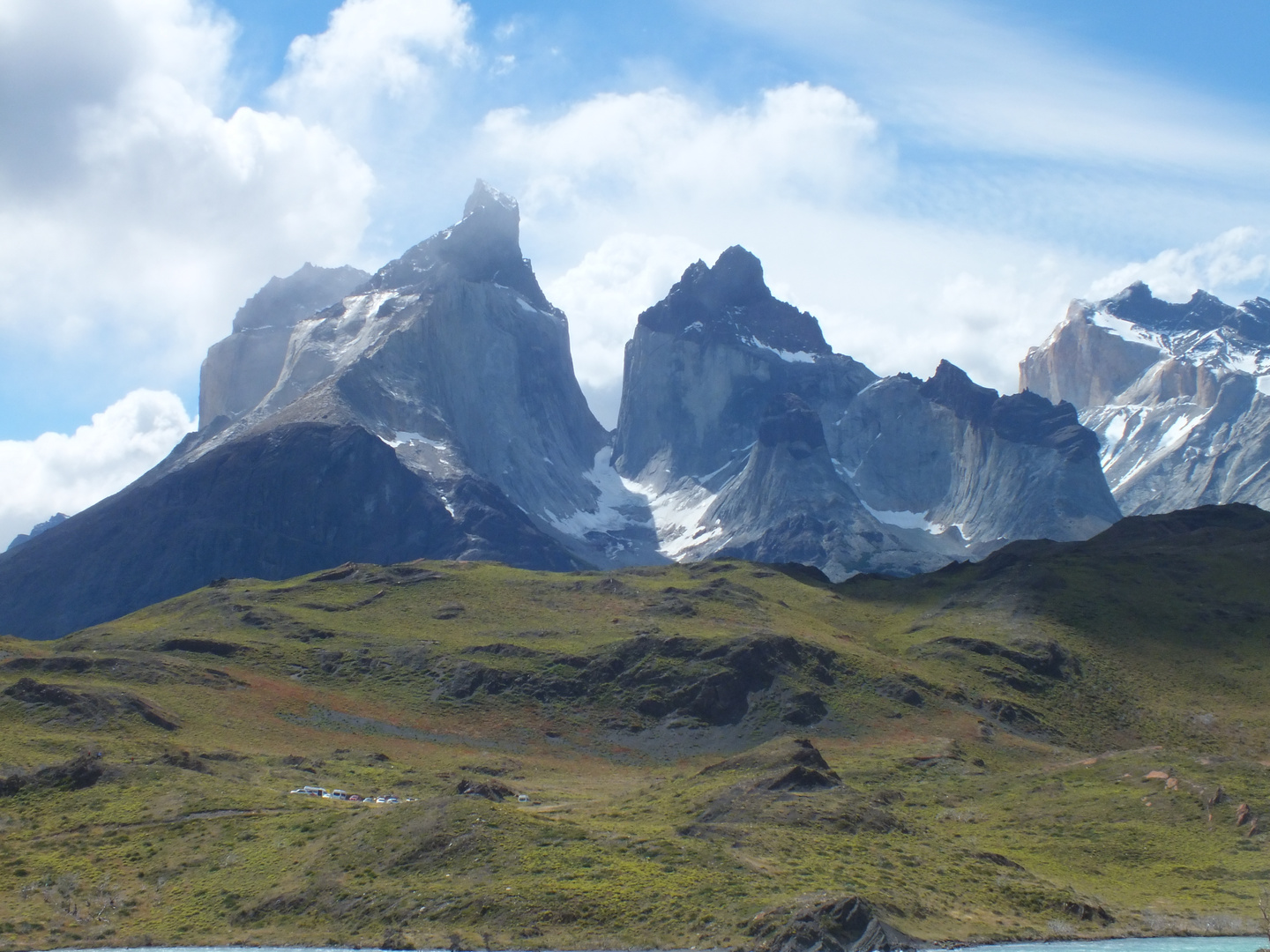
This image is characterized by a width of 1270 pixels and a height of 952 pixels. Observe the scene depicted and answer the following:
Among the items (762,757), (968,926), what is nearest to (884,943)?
(968,926)

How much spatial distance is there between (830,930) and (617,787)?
63.3 m

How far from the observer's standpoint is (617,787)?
466ft

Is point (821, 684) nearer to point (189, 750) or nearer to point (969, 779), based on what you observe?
point (969, 779)

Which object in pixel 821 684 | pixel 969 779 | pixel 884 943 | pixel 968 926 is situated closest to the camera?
pixel 884 943

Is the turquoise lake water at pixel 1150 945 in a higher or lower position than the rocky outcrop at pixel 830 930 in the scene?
lower

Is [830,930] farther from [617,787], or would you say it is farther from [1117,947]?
[617,787]

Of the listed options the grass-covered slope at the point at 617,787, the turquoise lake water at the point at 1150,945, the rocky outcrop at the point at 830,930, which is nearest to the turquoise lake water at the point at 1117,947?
the turquoise lake water at the point at 1150,945

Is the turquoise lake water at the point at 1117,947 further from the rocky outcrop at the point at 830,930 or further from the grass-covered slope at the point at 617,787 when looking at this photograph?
the rocky outcrop at the point at 830,930

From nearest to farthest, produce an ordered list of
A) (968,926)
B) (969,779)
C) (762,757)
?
(968,926) < (762,757) < (969,779)

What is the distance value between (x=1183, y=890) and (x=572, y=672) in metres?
98.5

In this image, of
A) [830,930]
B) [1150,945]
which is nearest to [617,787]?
[1150,945]

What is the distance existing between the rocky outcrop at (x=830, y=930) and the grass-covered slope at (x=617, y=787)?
113cm

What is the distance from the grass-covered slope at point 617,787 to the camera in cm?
8694

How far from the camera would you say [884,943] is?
264 feet
